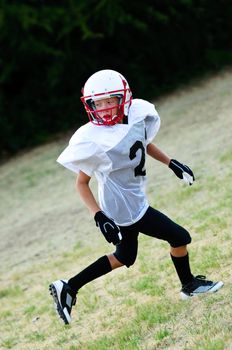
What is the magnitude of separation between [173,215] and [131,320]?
2.84 m

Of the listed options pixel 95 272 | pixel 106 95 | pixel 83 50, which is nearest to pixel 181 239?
pixel 95 272

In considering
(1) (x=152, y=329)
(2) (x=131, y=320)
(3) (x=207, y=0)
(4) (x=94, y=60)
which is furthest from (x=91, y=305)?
(3) (x=207, y=0)

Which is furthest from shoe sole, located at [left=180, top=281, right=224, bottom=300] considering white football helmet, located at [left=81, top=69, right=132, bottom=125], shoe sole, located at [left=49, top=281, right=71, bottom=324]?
white football helmet, located at [left=81, top=69, right=132, bottom=125]

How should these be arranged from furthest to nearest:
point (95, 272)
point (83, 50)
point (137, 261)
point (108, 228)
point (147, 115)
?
point (83, 50)
point (137, 261)
point (95, 272)
point (147, 115)
point (108, 228)

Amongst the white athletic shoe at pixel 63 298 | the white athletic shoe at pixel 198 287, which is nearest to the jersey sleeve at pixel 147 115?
the white athletic shoe at pixel 198 287

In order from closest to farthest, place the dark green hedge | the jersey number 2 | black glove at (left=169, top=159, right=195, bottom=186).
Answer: the jersey number 2 < black glove at (left=169, top=159, right=195, bottom=186) < the dark green hedge

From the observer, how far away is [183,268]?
465 cm

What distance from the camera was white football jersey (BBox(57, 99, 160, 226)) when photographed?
4297 mm

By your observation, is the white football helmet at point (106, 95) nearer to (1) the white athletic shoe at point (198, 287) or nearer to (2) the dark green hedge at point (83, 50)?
(1) the white athletic shoe at point (198, 287)

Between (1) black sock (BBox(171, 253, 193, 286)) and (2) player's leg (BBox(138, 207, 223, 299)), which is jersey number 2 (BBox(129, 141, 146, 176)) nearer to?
(2) player's leg (BBox(138, 207, 223, 299))

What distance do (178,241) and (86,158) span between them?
0.77m

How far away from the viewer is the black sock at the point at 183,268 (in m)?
4.63

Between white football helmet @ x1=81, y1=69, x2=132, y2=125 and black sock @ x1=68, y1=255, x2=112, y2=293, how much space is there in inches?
34.6

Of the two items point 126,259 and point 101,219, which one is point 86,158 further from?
point 126,259
